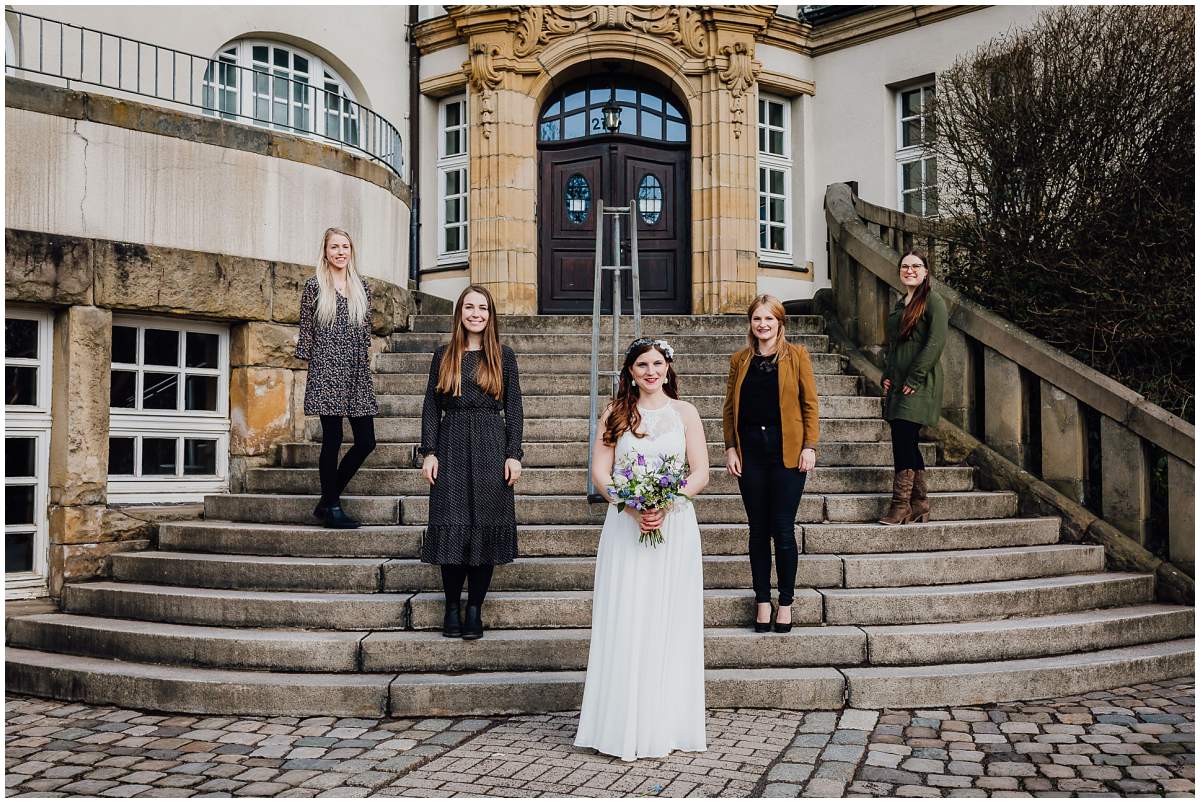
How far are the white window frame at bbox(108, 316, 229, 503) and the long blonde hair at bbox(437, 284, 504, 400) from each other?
3.31 m

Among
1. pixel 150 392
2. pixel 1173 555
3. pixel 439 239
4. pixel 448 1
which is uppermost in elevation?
pixel 448 1

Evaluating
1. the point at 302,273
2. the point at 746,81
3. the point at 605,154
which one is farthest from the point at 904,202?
the point at 302,273

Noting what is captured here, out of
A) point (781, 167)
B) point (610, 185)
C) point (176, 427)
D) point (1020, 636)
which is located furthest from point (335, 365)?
point (781, 167)

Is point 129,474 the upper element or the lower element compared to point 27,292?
lower

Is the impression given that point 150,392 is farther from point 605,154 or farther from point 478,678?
point 605,154

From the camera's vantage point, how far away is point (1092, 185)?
25.6 ft

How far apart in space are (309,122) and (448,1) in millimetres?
2614

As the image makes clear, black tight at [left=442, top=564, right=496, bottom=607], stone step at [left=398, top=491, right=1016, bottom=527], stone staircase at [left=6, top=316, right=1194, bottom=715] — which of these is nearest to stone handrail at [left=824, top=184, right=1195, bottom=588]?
stone staircase at [left=6, top=316, right=1194, bottom=715]

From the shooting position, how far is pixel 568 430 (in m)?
7.95

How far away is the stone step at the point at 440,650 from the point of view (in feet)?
18.1

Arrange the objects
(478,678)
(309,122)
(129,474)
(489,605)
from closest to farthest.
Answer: (478,678), (489,605), (129,474), (309,122)

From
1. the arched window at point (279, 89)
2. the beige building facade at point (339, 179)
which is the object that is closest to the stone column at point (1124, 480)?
the beige building facade at point (339, 179)

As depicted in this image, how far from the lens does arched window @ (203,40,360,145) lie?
1130cm

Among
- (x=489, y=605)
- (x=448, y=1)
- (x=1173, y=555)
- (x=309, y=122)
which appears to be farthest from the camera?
(x=448, y=1)
